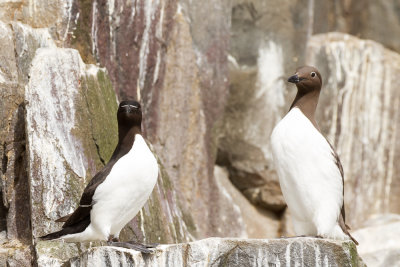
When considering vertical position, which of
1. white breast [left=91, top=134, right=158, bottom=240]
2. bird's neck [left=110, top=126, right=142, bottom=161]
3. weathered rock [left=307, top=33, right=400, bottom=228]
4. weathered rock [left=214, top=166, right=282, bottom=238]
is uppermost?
bird's neck [left=110, top=126, right=142, bottom=161]

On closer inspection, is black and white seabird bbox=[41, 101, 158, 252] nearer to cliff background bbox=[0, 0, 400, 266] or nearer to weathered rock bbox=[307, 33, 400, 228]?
cliff background bbox=[0, 0, 400, 266]

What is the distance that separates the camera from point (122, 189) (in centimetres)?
584

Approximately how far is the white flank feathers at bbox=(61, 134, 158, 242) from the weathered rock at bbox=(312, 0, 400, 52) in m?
Answer: 7.74

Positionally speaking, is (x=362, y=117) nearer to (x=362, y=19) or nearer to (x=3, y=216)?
(x=362, y=19)

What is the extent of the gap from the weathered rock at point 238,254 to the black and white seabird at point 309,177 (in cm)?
63

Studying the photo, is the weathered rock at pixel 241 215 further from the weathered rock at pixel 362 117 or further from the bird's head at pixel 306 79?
the bird's head at pixel 306 79

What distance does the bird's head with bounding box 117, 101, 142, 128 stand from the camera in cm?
610

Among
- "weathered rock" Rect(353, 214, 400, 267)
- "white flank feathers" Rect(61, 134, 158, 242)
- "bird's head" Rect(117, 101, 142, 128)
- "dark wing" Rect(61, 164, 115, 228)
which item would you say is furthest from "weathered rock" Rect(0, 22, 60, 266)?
"weathered rock" Rect(353, 214, 400, 267)

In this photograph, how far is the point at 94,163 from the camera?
7.30m

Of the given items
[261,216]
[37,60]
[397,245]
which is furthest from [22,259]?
[261,216]

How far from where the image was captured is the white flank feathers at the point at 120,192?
5832 mm

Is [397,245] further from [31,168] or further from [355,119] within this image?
[31,168]

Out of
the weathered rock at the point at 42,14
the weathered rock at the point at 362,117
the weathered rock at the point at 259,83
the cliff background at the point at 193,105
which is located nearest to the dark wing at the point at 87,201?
the cliff background at the point at 193,105

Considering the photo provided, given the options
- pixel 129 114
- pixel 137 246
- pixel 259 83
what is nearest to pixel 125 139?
pixel 129 114
